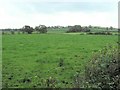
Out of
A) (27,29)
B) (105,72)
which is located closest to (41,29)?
(27,29)

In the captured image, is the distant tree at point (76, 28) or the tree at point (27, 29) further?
the distant tree at point (76, 28)

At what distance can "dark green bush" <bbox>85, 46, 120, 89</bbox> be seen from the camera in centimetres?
1066

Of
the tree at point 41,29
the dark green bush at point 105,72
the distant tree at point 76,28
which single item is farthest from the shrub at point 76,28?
the dark green bush at point 105,72

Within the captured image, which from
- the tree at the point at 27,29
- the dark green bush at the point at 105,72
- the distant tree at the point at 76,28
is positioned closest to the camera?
the dark green bush at the point at 105,72

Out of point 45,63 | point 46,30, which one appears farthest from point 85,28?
point 45,63

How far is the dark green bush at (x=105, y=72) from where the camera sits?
10664 millimetres

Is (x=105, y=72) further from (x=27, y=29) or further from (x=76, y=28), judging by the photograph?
(x=76, y=28)

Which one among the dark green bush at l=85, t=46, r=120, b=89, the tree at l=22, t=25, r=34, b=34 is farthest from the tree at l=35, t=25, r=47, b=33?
the dark green bush at l=85, t=46, r=120, b=89

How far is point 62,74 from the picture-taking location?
18.3 m

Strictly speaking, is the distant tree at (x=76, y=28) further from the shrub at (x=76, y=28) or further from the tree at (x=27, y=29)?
the tree at (x=27, y=29)

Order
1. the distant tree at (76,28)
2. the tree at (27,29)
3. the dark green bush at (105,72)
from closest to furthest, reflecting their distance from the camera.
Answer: the dark green bush at (105,72)
the tree at (27,29)
the distant tree at (76,28)

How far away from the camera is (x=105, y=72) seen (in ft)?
35.8

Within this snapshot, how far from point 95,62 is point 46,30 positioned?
11726 centimetres

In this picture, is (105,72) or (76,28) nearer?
(105,72)
